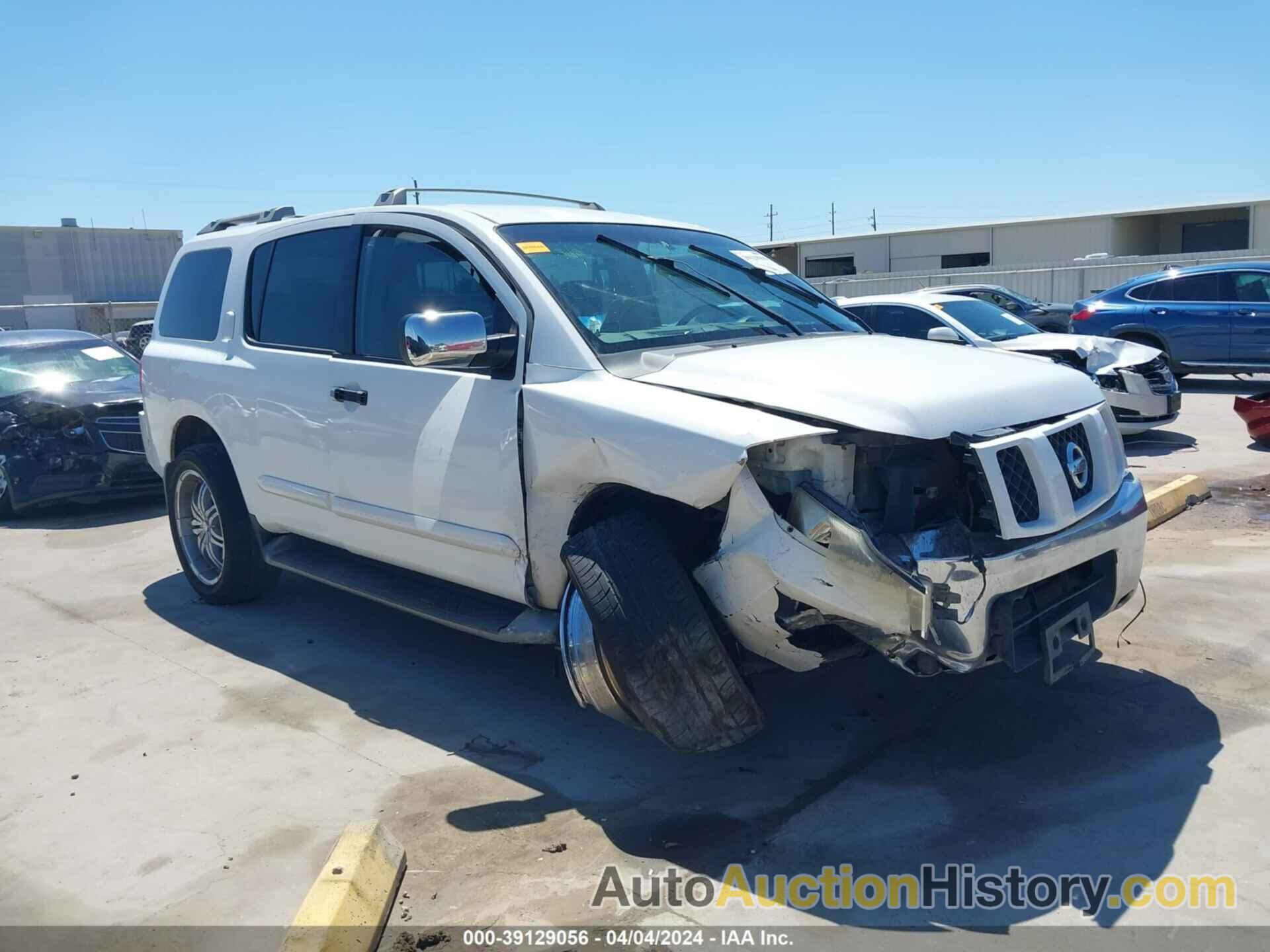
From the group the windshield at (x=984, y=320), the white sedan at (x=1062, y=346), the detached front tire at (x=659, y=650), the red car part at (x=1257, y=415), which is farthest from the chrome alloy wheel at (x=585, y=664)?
the red car part at (x=1257, y=415)

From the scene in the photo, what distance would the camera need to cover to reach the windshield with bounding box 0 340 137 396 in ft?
30.9

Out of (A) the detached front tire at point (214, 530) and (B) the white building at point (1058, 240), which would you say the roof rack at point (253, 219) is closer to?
(A) the detached front tire at point (214, 530)

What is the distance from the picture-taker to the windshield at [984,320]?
10.8 metres

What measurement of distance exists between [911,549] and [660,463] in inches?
32.4

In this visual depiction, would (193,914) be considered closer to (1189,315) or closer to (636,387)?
(636,387)

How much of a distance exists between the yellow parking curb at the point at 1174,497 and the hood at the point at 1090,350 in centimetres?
239

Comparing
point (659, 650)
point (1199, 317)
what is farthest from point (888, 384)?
point (1199, 317)

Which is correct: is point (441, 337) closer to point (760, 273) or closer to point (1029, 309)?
point (760, 273)

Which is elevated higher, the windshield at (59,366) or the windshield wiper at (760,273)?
the windshield wiper at (760,273)

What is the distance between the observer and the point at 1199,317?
1423 cm

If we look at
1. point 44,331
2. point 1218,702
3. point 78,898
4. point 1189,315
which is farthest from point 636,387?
point 1189,315

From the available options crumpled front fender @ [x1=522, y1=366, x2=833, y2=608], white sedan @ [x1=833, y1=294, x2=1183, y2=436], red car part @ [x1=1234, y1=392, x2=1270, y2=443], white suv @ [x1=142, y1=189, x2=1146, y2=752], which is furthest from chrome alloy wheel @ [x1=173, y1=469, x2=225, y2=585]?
red car part @ [x1=1234, y1=392, x2=1270, y2=443]

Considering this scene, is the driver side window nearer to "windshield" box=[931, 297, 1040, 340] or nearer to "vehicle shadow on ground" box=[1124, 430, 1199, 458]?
"windshield" box=[931, 297, 1040, 340]

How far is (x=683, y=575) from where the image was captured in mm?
3555
